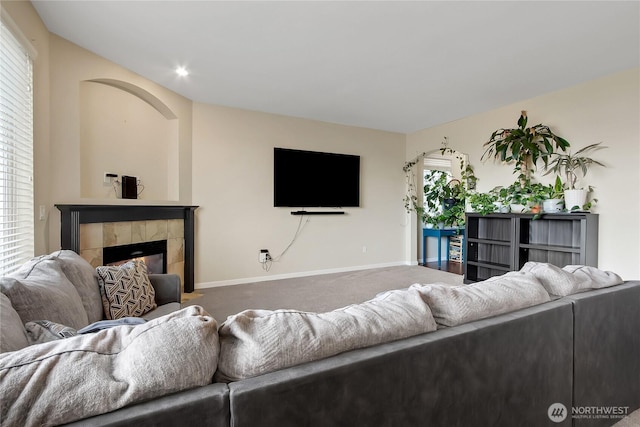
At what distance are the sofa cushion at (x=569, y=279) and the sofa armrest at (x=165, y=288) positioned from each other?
7.48 feet

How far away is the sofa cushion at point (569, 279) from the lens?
1.37 metres

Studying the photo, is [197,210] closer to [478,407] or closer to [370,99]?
[370,99]

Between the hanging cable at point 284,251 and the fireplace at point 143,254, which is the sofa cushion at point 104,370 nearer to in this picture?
the fireplace at point 143,254

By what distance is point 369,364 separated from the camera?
0.82 metres

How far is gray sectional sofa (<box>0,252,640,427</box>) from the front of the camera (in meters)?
0.70

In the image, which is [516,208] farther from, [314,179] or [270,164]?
[270,164]

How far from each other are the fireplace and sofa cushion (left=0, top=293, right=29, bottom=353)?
2.36 metres

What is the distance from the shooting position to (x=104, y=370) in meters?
0.65

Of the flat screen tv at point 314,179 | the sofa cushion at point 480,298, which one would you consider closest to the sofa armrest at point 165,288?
the sofa cushion at point 480,298

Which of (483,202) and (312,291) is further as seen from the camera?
(483,202)

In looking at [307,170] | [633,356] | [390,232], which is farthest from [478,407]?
[390,232]

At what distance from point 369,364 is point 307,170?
14.1 ft

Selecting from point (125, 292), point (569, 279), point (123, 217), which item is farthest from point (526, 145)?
point (123, 217)

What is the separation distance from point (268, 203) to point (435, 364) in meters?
4.00
